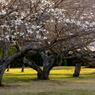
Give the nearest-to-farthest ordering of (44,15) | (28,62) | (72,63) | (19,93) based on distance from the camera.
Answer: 1. (19,93)
2. (44,15)
3. (28,62)
4. (72,63)

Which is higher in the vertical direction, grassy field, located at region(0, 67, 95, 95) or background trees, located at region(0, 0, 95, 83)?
background trees, located at region(0, 0, 95, 83)

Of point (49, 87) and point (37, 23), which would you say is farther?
point (37, 23)

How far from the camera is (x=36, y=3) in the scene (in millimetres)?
14633

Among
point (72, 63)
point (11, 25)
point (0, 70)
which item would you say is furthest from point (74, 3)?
point (72, 63)

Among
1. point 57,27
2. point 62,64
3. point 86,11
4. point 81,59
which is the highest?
point 86,11

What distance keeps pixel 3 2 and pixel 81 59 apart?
13080 millimetres

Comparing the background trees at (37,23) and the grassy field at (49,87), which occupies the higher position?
the background trees at (37,23)

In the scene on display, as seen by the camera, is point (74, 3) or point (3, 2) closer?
point (3, 2)

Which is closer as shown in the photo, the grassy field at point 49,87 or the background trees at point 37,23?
the grassy field at point 49,87

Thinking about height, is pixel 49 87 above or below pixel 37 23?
below

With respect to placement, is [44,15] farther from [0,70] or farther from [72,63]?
[72,63]

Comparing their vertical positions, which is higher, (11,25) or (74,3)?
(74,3)

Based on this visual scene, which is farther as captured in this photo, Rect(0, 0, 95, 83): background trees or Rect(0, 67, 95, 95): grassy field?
Rect(0, 0, 95, 83): background trees

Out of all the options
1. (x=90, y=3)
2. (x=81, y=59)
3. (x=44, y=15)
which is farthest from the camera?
(x=81, y=59)
